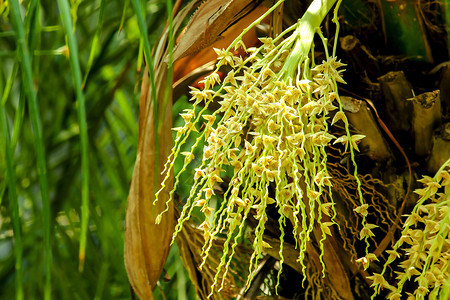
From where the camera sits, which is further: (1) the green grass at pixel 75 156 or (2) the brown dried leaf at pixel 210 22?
(1) the green grass at pixel 75 156

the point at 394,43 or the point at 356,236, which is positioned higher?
the point at 394,43

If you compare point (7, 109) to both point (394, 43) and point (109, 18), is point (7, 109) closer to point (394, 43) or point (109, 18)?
point (109, 18)

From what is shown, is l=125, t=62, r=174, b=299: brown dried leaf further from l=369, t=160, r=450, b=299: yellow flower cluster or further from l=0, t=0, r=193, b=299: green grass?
l=369, t=160, r=450, b=299: yellow flower cluster

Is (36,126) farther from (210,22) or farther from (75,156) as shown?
(75,156)

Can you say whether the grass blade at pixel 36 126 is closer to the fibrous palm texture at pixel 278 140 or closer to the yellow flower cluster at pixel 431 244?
the fibrous palm texture at pixel 278 140

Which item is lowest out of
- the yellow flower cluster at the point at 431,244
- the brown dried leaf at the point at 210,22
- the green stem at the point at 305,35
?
the yellow flower cluster at the point at 431,244

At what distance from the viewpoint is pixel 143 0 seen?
76 cm

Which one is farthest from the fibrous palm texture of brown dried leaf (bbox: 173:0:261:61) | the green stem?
brown dried leaf (bbox: 173:0:261:61)

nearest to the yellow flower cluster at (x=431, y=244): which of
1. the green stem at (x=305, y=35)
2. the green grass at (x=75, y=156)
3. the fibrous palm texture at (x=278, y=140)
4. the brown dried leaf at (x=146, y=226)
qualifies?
the fibrous palm texture at (x=278, y=140)

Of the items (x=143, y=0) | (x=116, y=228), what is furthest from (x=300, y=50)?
(x=116, y=228)

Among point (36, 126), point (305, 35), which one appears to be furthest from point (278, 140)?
point (36, 126)

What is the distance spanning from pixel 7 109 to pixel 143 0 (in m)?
0.55

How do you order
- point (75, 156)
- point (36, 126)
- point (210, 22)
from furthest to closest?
point (75, 156) < point (210, 22) < point (36, 126)

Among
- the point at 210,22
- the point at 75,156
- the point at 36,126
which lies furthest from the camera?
the point at 75,156
